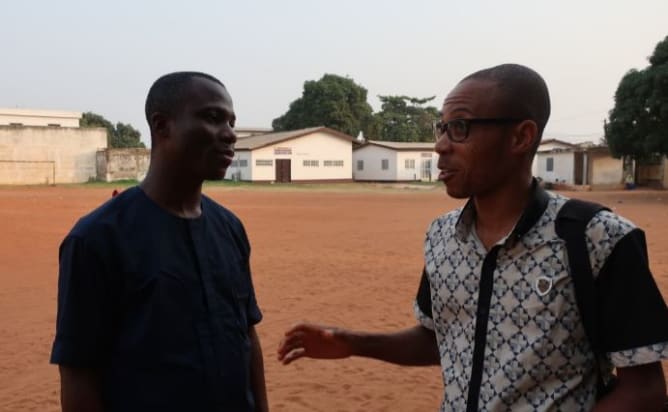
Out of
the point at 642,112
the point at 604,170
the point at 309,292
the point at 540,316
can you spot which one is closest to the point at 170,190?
the point at 540,316

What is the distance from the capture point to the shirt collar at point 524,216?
1711 mm

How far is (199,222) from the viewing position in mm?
2119

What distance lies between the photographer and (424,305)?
211cm

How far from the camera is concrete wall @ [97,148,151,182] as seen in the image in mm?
48469

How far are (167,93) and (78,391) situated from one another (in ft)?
3.21

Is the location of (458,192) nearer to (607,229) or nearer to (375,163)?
(607,229)

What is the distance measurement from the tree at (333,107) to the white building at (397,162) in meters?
9.21

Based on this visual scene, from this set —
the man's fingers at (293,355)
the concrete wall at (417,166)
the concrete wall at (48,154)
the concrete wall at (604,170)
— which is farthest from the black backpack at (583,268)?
the concrete wall at (417,166)

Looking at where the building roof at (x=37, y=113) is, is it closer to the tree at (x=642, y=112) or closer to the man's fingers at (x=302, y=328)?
the tree at (x=642, y=112)

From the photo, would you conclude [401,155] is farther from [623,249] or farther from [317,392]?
[623,249]

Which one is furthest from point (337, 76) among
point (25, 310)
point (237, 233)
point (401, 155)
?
point (237, 233)

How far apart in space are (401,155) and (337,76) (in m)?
17.3

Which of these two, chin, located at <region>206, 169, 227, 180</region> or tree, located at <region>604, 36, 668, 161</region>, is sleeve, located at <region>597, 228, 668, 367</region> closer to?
chin, located at <region>206, 169, 227, 180</region>


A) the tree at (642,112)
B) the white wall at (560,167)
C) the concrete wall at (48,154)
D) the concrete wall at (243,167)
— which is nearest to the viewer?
the tree at (642,112)
